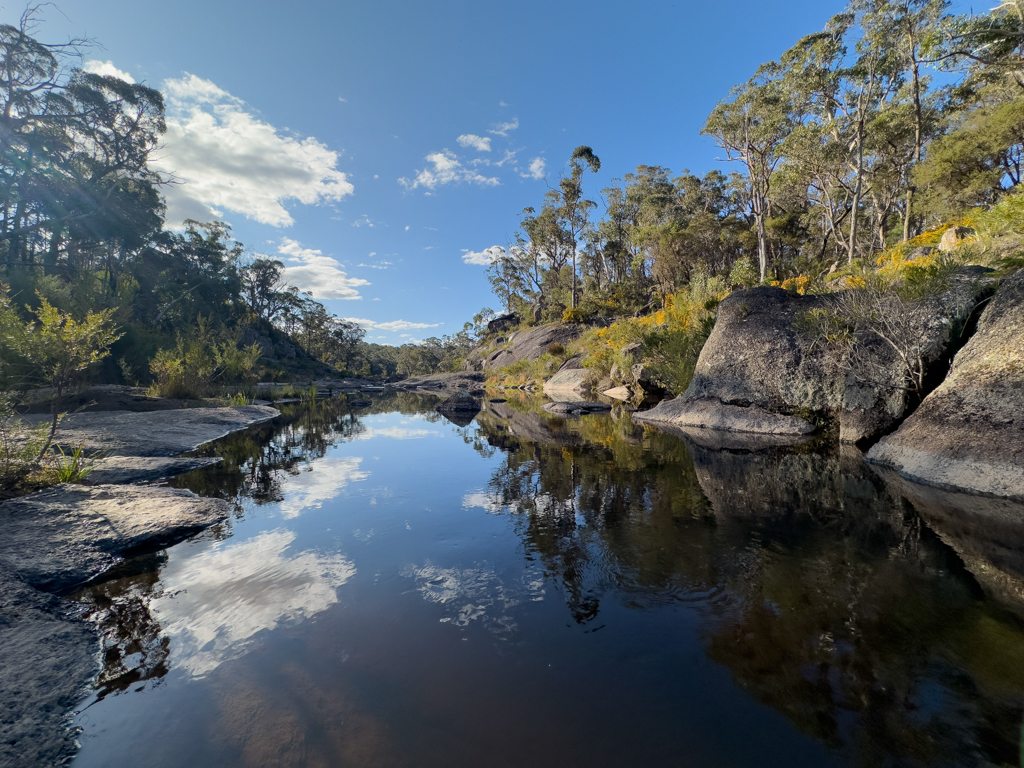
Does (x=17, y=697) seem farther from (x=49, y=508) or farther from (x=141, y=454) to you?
(x=141, y=454)

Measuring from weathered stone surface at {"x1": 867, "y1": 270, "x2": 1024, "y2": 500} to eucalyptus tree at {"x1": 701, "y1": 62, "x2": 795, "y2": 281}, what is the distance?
1918 cm

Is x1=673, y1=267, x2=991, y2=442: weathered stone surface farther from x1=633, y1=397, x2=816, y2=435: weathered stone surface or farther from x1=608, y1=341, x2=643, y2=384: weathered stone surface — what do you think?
x1=608, y1=341, x2=643, y2=384: weathered stone surface

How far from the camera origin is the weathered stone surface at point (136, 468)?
6.94m

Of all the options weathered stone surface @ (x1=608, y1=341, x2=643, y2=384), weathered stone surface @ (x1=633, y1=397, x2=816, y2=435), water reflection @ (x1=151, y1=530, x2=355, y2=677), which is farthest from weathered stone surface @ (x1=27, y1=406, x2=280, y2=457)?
weathered stone surface @ (x1=608, y1=341, x2=643, y2=384)

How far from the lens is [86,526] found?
4.68m

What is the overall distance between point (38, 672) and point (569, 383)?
26.8 m

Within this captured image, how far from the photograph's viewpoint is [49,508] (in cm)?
484

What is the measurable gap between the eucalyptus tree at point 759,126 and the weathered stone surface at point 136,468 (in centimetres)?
2818

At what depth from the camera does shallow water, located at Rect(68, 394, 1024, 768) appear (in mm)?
2139

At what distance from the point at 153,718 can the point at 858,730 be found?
13.1 ft

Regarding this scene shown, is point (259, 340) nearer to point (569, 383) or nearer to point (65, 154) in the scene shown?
point (65, 154)

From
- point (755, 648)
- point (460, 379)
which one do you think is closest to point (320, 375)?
point (460, 379)

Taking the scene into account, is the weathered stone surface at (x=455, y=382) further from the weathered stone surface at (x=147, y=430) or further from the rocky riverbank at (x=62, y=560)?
the rocky riverbank at (x=62, y=560)

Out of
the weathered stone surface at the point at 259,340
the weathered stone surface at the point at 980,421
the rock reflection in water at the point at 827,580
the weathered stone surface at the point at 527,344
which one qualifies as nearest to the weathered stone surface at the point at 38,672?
the rock reflection in water at the point at 827,580
